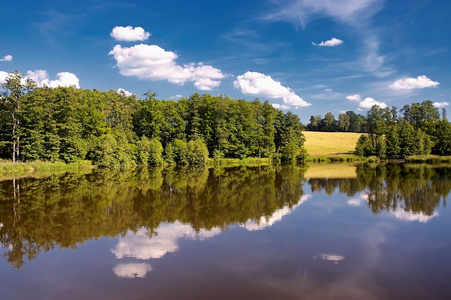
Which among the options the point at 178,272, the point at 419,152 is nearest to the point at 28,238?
the point at 178,272

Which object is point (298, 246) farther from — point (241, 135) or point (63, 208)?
point (241, 135)

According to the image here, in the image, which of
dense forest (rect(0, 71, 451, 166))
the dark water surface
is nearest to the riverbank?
dense forest (rect(0, 71, 451, 166))

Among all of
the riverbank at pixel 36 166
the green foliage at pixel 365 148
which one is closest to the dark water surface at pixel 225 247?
the riverbank at pixel 36 166

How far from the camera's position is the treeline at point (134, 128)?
4562 cm

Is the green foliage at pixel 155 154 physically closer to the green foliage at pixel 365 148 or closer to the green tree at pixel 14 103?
the green tree at pixel 14 103

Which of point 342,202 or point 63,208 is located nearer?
point 63,208

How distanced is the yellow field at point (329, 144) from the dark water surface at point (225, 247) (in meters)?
56.0

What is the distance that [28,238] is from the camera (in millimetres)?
12555

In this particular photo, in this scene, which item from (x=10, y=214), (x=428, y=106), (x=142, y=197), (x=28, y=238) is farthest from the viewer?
(x=428, y=106)

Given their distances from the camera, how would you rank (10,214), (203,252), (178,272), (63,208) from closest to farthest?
(178,272) < (203,252) < (10,214) < (63,208)

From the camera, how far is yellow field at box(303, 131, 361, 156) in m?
75.3

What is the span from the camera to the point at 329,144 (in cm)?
8619

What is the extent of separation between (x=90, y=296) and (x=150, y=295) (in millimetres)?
1544

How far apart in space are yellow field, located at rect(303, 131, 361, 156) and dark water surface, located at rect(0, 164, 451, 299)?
56.0 meters
